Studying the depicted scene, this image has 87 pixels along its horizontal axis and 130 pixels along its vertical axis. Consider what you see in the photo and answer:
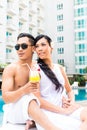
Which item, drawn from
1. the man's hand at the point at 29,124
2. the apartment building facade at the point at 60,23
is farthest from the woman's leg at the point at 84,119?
the apartment building facade at the point at 60,23

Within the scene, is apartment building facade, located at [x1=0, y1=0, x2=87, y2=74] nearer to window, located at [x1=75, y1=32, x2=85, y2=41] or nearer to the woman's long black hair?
window, located at [x1=75, y1=32, x2=85, y2=41]

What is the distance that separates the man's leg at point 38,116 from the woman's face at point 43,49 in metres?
0.64

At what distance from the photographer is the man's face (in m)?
3.13

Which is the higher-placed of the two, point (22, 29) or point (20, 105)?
point (22, 29)

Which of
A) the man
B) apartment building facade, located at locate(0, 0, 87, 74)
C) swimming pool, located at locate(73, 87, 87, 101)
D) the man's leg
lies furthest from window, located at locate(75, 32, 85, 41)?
the man's leg

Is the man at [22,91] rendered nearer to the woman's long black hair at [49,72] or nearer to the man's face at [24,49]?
the man's face at [24,49]

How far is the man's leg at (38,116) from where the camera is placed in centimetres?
275

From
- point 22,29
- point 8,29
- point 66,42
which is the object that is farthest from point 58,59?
point 8,29

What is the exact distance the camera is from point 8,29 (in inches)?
1271

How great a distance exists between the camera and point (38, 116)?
9.11ft

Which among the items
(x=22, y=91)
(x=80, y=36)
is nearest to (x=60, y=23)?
(x=80, y=36)

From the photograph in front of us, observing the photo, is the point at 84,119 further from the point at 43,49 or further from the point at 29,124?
the point at 43,49

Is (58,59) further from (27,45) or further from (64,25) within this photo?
(27,45)

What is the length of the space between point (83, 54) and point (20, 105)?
38187 millimetres
